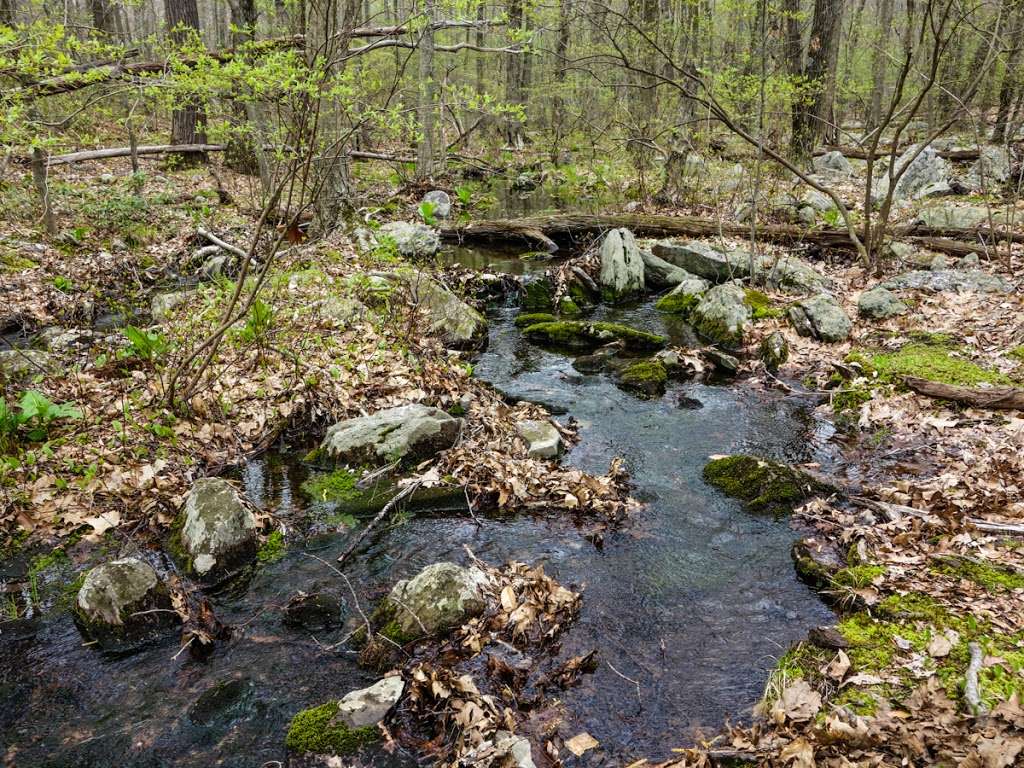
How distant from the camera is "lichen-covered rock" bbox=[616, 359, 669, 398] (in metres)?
8.01

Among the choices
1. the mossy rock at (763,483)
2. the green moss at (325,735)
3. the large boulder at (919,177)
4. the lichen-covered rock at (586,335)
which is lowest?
the green moss at (325,735)

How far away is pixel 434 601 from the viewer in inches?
163

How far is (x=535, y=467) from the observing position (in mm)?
6023

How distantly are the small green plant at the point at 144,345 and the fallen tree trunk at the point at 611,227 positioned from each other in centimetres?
808

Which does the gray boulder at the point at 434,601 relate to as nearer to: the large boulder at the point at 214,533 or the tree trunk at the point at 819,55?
the large boulder at the point at 214,533

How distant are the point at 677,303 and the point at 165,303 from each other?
8.03 m

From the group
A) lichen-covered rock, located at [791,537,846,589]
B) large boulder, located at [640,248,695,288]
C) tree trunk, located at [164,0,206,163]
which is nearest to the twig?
lichen-covered rock, located at [791,537,846,589]

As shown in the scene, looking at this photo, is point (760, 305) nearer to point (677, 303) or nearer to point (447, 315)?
point (677, 303)

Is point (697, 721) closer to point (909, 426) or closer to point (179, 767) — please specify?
point (179, 767)

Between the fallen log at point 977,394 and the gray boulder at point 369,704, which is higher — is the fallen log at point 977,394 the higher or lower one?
the higher one

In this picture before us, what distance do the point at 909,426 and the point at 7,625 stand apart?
7.80 metres

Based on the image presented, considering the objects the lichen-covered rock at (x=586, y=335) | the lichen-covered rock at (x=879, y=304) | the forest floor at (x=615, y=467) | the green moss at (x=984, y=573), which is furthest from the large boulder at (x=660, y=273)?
the green moss at (x=984, y=573)

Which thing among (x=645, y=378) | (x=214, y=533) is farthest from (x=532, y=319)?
(x=214, y=533)

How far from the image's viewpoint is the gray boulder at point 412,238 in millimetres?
11992
